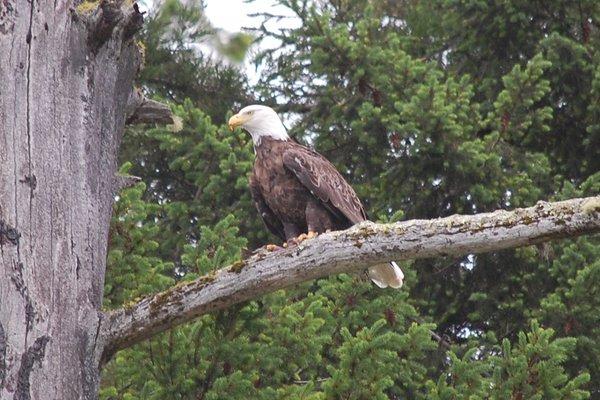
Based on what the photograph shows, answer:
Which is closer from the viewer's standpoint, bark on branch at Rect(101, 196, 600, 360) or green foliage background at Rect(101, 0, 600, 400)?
bark on branch at Rect(101, 196, 600, 360)

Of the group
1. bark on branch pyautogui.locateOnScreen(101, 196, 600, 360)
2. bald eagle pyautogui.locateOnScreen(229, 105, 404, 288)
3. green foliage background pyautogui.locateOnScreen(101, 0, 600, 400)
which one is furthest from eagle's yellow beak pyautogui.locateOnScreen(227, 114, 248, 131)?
bark on branch pyautogui.locateOnScreen(101, 196, 600, 360)

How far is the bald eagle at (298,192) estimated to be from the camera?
7.60m

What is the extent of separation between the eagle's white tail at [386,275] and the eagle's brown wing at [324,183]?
1.22 ft

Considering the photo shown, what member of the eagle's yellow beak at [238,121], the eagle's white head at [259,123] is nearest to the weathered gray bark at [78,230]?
the eagle's white head at [259,123]

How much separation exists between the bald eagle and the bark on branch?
2.29m

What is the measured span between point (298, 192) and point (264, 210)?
36cm

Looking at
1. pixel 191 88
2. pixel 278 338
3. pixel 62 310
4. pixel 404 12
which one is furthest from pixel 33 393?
pixel 404 12

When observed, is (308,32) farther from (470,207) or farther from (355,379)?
(355,379)

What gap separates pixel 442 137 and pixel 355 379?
3325mm

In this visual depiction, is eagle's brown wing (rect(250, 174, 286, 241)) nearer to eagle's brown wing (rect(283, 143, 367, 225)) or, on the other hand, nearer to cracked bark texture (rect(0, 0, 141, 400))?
eagle's brown wing (rect(283, 143, 367, 225))

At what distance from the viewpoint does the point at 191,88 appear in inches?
462

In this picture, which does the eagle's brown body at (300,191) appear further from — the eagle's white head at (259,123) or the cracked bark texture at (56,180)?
the cracked bark texture at (56,180)

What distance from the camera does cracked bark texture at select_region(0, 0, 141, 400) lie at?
482 cm

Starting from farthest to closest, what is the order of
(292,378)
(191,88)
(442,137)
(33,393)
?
(191,88)
(442,137)
(292,378)
(33,393)
